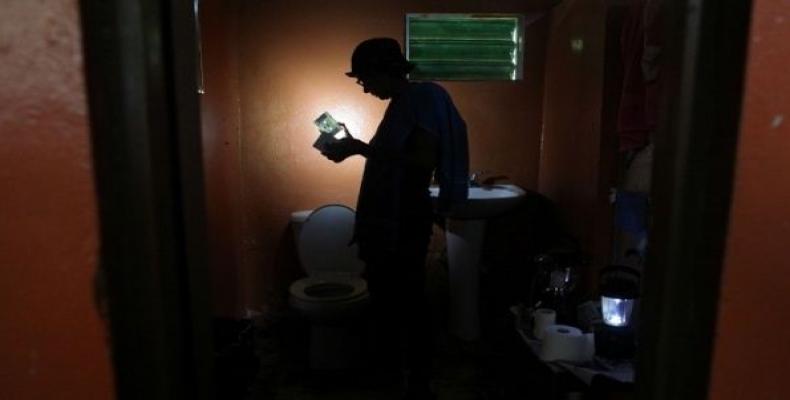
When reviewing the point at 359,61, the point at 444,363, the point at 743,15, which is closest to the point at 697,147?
the point at 743,15

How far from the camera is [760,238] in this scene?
0.65 metres

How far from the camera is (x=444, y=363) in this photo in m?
2.31

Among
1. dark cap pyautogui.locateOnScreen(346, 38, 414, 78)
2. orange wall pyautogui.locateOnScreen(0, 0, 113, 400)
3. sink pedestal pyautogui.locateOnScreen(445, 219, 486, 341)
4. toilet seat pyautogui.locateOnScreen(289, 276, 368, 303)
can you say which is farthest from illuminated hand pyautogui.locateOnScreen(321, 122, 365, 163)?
orange wall pyautogui.locateOnScreen(0, 0, 113, 400)

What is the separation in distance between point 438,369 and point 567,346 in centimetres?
86

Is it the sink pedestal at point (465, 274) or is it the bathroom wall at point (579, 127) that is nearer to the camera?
the bathroom wall at point (579, 127)

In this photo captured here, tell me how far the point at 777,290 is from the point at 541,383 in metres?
1.18

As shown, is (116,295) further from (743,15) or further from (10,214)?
(743,15)

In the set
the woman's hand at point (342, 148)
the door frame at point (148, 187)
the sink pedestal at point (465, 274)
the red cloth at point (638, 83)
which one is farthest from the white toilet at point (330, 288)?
the door frame at point (148, 187)

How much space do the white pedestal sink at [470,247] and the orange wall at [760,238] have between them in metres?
1.49

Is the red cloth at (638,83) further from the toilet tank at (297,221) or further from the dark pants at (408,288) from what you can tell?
the toilet tank at (297,221)

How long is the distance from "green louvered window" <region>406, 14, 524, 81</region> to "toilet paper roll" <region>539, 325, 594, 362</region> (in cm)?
151

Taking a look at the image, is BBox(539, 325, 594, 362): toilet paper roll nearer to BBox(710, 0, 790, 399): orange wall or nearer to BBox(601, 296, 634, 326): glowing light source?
BBox(601, 296, 634, 326): glowing light source

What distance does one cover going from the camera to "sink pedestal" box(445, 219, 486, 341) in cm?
234

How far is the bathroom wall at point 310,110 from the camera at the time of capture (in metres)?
2.55
